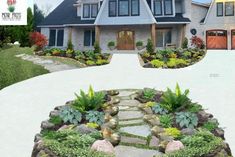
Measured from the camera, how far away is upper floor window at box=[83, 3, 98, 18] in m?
28.6

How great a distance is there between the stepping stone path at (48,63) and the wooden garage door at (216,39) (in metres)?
11.5

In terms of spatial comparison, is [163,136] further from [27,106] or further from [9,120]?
[27,106]

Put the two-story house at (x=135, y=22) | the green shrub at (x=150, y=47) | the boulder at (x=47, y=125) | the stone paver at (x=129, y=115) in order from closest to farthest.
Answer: the boulder at (x=47, y=125) < the stone paver at (x=129, y=115) < the green shrub at (x=150, y=47) < the two-story house at (x=135, y=22)

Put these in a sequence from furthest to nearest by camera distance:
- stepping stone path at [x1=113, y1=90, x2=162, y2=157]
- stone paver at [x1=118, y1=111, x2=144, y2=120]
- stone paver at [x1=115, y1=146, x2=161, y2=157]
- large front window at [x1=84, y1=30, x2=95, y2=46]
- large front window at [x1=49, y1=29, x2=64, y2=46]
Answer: large front window at [x1=84, y1=30, x2=95, y2=46] < large front window at [x1=49, y1=29, x2=64, y2=46] < stone paver at [x1=118, y1=111, x2=144, y2=120] < stepping stone path at [x1=113, y1=90, x2=162, y2=157] < stone paver at [x1=115, y1=146, x2=161, y2=157]

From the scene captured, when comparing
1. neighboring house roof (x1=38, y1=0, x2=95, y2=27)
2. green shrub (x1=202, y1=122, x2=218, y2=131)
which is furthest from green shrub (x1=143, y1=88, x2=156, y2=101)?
neighboring house roof (x1=38, y1=0, x2=95, y2=27)

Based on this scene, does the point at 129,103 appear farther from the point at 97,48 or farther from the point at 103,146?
the point at 97,48

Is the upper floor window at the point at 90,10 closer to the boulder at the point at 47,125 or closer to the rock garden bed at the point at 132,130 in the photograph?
the rock garden bed at the point at 132,130

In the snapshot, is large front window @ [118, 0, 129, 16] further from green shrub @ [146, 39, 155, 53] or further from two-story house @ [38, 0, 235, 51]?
green shrub @ [146, 39, 155, 53]

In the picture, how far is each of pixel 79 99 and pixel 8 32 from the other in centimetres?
1636

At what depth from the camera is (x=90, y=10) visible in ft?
94.6

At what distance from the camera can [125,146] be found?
8.41 meters

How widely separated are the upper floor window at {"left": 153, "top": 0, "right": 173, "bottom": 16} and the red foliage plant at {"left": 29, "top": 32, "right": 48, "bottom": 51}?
8984 mm

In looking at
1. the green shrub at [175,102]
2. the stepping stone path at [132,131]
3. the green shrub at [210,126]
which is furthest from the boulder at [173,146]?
the green shrub at [175,102]

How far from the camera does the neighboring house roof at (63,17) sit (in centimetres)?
2694
